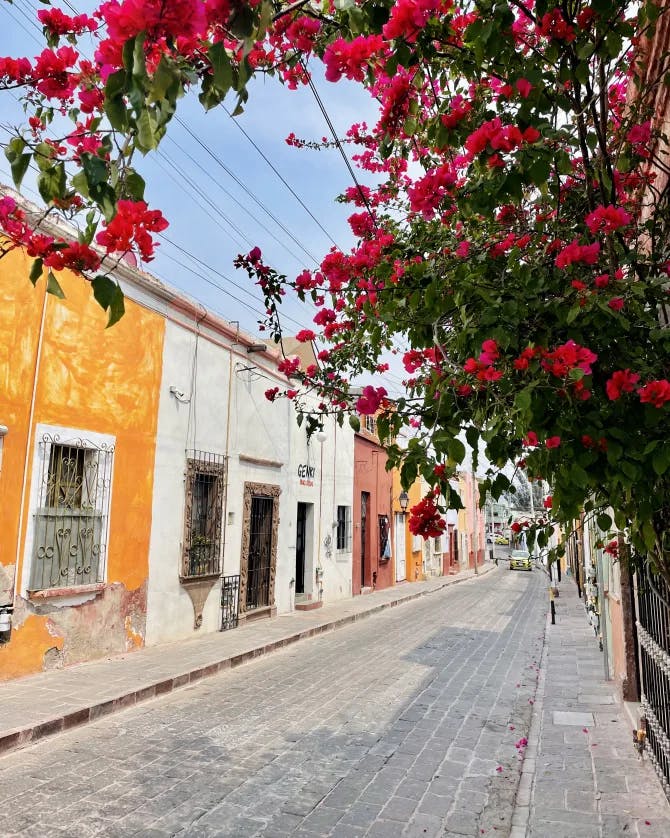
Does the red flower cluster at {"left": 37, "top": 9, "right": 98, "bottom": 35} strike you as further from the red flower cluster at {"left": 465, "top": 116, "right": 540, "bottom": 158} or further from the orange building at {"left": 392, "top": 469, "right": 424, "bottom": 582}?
the orange building at {"left": 392, "top": 469, "right": 424, "bottom": 582}

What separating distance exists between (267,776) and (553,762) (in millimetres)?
2334

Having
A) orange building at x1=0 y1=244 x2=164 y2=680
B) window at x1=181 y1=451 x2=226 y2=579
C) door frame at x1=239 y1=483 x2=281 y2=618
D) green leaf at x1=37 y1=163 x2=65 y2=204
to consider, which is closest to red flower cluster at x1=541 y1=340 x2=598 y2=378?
green leaf at x1=37 y1=163 x2=65 y2=204

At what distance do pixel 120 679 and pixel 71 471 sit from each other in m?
2.67

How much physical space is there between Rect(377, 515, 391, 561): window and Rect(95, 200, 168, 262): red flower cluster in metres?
20.3

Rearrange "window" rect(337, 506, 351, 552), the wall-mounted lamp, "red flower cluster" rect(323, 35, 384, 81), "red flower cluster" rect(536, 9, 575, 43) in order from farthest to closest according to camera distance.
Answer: "window" rect(337, 506, 351, 552) → the wall-mounted lamp → "red flower cluster" rect(536, 9, 575, 43) → "red flower cluster" rect(323, 35, 384, 81)

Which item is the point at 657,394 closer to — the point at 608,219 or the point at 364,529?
the point at 608,219

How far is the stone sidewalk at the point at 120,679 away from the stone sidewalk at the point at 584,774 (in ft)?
13.3

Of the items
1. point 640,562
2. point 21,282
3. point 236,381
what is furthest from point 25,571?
point 640,562

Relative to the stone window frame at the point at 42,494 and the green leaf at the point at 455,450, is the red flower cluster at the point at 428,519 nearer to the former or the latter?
the green leaf at the point at 455,450

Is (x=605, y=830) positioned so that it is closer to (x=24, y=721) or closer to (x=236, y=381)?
(x=24, y=721)

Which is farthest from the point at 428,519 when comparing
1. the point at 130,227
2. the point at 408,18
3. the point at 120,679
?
the point at 120,679

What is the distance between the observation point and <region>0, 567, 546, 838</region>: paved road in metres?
3.90

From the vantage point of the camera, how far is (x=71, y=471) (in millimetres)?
8008

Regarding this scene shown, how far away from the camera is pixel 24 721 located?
5.47 m
